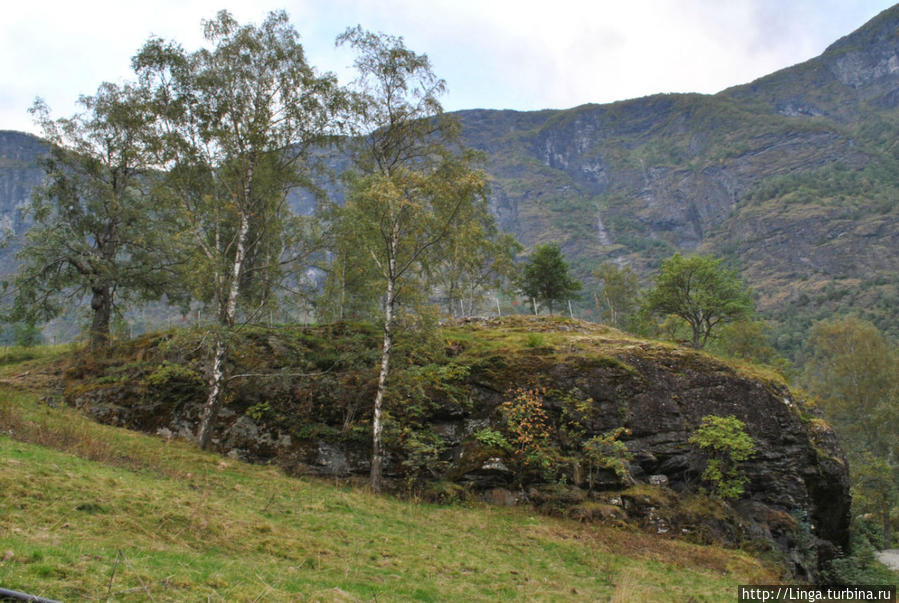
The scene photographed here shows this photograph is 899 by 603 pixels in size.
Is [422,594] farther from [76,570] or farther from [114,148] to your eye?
[114,148]

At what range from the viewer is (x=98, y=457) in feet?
36.3

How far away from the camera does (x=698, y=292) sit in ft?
93.0

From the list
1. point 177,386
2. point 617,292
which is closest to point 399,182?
point 177,386

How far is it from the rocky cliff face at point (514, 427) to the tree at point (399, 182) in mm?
1448

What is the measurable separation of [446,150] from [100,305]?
671 inches

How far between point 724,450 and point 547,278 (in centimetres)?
2211

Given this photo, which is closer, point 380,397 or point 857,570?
point 380,397

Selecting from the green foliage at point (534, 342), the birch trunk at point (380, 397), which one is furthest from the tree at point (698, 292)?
the birch trunk at point (380, 397)

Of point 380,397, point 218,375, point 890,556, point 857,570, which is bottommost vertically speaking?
point 890,556

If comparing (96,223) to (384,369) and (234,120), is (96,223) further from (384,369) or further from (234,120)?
(384,369)

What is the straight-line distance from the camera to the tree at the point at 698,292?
27438mm

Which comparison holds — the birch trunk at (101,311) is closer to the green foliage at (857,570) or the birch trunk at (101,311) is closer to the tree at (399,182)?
the tree at (399,182)

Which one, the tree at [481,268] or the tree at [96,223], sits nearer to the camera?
the tree at [96,223]

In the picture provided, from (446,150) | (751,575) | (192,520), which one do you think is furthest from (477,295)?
(192,520)
